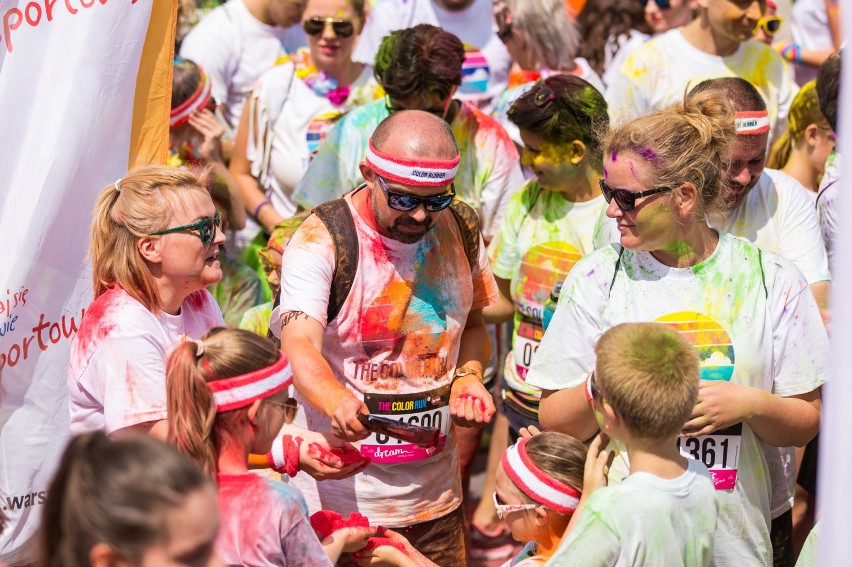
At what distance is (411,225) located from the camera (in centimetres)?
366

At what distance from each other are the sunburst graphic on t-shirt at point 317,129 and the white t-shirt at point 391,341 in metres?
2.42

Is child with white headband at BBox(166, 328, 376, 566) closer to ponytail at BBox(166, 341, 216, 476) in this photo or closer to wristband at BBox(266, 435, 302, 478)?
ponytail at BBox(166, 341, 216, 476)

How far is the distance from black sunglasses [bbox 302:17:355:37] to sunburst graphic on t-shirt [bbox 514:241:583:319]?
6.85 feet

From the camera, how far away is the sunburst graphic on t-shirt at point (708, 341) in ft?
10.9

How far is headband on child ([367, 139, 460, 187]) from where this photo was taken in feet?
11.7

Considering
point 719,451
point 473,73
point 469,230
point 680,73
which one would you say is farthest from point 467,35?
point 719,451

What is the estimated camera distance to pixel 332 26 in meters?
6.26

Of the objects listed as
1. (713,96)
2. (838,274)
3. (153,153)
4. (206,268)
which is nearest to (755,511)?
(713,96)

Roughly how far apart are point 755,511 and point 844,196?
5.46ft

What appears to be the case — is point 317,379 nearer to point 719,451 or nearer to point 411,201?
point 411,201

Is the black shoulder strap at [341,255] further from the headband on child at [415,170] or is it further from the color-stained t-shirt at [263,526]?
the color-stained t-shirt at [263,526]

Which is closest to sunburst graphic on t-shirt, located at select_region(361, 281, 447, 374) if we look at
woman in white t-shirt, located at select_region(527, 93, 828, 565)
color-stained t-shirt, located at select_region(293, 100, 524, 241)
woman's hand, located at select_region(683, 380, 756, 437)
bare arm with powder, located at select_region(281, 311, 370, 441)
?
bare arm with powder, located at select_region(281, 311, 370, 441)

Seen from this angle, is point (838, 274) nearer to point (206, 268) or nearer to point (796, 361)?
point (796, 361)

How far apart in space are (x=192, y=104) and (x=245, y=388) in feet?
12.3
